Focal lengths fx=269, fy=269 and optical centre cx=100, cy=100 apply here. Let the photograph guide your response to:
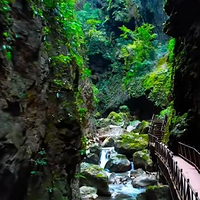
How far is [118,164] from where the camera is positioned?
16562 mm

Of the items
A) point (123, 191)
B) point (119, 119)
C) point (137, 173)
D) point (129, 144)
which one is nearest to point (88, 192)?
point (123, 191)

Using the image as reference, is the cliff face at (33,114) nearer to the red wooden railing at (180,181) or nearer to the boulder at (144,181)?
the red wooden railing at (180,181)

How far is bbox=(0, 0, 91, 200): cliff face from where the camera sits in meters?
4.91

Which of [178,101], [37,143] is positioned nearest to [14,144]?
[37,143]

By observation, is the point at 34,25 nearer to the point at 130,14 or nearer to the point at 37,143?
→ the point at 37,143

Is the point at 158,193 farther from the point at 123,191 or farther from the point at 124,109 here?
the point at 124,109

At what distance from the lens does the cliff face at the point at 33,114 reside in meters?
4.91

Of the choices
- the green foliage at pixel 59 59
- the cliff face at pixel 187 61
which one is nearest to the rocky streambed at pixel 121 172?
the cliff face at pixel 187 61

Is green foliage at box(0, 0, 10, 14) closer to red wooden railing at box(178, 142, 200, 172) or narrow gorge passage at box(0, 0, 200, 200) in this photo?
narrow gorge passage at box(0, 0, 200, 200)

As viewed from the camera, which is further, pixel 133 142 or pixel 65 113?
pixel 133 142

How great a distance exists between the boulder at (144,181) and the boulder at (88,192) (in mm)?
2566

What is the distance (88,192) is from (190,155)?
4836 mm

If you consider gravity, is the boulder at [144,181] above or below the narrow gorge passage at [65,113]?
below

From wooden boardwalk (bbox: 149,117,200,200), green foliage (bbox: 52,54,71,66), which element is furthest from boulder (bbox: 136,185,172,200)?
green foliage (bbox: 52,54,71,66)
